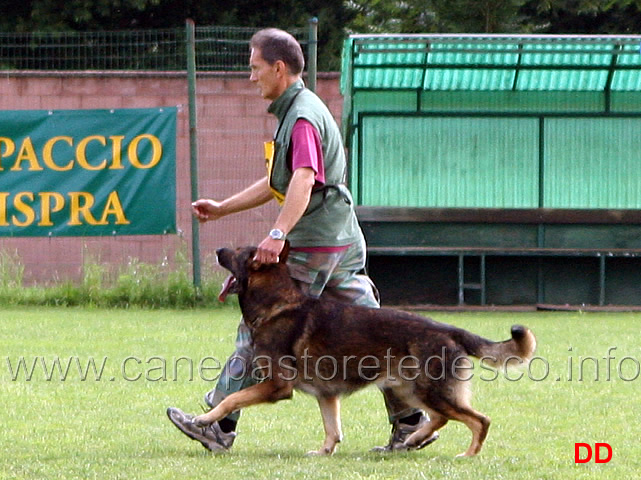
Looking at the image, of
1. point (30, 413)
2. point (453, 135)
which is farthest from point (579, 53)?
point (30, 413)

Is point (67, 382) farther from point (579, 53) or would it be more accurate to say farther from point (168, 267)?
point (579, 53)

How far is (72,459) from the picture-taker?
5.27 meters

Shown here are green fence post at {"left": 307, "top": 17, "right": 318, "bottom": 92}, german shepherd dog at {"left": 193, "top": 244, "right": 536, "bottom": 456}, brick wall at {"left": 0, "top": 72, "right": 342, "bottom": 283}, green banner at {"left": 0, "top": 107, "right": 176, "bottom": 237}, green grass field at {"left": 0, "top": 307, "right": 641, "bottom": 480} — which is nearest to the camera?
green grass field at {"left": 0, "top": 307, "right": 641, "bottom": 480}

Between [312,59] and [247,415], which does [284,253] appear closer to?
[247,415]

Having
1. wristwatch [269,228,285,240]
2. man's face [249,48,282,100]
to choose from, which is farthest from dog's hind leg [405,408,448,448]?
man's face [249,48,282,100]

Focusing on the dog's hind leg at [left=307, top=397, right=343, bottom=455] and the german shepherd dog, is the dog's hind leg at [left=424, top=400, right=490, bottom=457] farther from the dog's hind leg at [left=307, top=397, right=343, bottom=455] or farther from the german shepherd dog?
the dog's hind leg at [left=307, top=397, right=343, bottom=455]

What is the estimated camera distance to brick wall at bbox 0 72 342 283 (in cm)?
1392

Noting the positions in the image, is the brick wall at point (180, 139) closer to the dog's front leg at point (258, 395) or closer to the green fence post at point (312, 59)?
the green fence post at point (312, 59)

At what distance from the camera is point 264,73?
5.32 meters

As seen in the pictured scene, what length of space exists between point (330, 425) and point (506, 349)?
3.02 ft

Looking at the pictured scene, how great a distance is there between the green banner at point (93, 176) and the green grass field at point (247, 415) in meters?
2.31

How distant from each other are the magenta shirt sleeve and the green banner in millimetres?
7887

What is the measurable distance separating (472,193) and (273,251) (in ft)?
31.9

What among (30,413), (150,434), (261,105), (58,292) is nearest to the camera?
(150,434)
